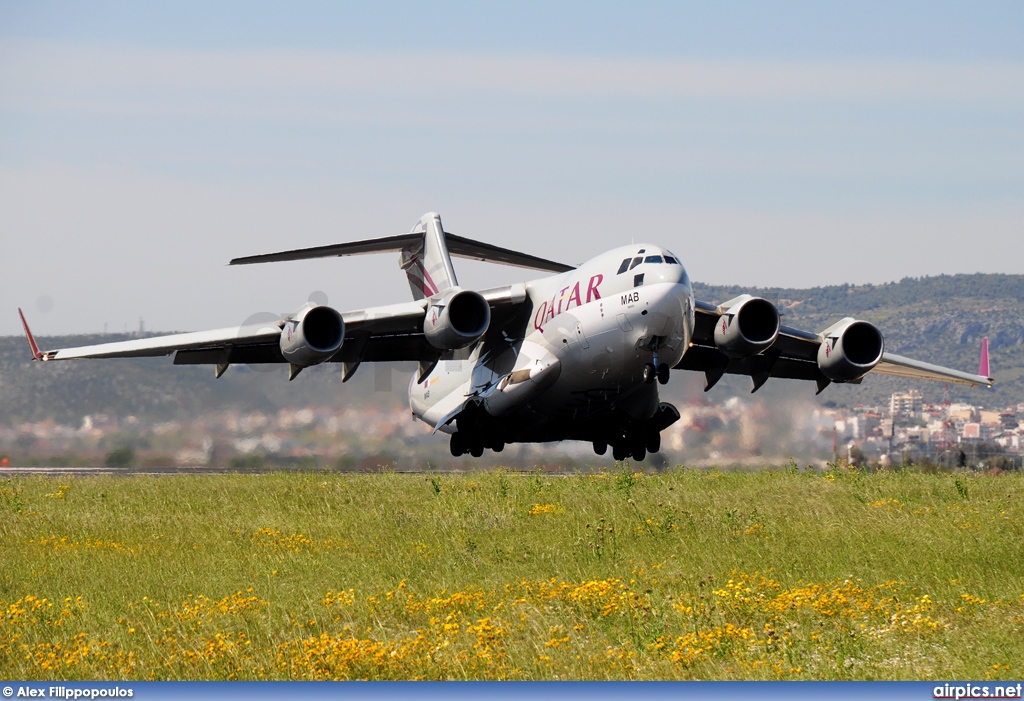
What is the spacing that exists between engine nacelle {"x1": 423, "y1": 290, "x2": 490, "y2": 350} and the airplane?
0.02 meters

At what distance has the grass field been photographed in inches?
355

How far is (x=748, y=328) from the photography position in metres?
23.4

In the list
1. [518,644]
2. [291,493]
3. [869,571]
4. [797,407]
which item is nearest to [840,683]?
[518,644]

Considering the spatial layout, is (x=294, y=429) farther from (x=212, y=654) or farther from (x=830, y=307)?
(x=830, y=307)

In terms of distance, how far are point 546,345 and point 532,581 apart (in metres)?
10.5

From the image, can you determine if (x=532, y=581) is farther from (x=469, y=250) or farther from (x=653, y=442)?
(x=469, y=250)

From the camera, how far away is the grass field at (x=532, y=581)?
901 cm

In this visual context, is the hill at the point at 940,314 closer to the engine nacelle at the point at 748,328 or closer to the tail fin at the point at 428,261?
the tail fin at the point at 428,261

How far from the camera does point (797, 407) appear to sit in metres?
27.9

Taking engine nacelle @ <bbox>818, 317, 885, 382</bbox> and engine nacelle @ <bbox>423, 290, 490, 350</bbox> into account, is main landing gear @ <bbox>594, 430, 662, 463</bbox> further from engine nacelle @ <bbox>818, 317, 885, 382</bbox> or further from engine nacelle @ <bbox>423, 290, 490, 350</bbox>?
engine nacelle @ <bbox>423, 290, 490, 350</bbox>

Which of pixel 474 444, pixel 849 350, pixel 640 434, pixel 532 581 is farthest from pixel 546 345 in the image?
pixel 532 581

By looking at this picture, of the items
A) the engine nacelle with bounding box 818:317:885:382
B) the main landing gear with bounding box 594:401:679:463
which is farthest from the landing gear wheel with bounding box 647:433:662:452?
the engine nacelle with bounding box 818:317:885:382

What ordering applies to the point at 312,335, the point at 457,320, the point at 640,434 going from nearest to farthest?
the point at 312,335 → the point at 457,320 → the point at 640,434

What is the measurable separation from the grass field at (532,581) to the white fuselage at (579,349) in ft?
6.98
